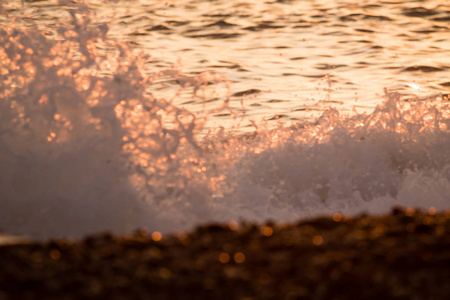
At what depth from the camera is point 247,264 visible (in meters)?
3.63

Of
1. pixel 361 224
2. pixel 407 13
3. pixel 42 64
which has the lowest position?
pixel 407 13

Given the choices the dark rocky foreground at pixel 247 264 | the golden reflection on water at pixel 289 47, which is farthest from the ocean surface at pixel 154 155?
the dark rocky foreground at pixel 247 264

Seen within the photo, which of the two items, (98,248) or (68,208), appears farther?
(68,208)

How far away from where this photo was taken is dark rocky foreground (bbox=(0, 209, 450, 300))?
3307 millimetres

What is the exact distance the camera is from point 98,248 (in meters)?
3.93

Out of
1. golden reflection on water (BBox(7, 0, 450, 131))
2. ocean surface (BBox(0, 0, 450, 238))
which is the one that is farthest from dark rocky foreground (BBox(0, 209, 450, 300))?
golden reflection on water (BBox(7, 0, 450, 131))

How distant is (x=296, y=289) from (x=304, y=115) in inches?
209

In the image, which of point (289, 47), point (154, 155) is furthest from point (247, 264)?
point (289, 47)

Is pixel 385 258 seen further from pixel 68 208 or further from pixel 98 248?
pixel 68 208

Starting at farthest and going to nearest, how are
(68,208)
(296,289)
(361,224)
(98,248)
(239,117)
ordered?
(239,117) → (68,208) → (361,224) → (98,248) → (296,289)

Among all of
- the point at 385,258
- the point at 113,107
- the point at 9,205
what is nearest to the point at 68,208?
the point at 9,205

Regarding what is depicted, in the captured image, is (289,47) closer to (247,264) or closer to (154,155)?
(154,155)

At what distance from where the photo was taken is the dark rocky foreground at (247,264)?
3.31m

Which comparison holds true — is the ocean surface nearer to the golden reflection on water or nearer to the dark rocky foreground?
the golden reflection on water
